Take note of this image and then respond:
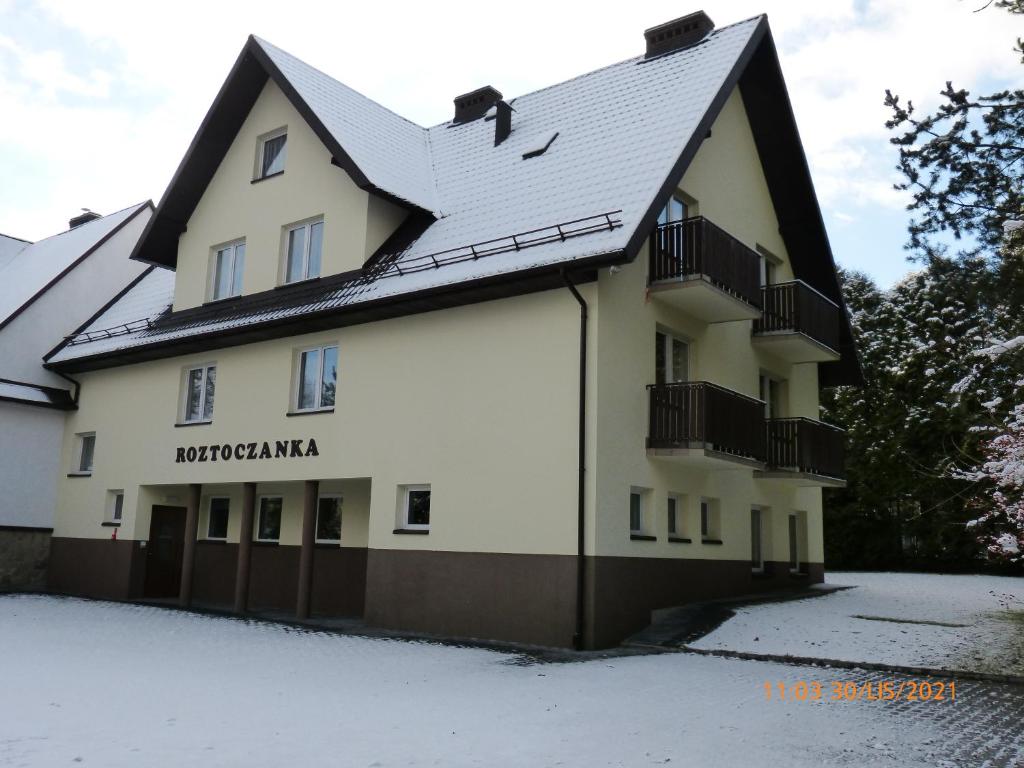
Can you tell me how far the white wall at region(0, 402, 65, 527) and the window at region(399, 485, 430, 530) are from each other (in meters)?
11.0

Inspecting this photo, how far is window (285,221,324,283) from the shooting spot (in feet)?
60.8

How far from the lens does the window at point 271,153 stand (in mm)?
19719

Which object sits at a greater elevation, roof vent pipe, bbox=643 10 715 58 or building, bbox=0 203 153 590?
roof vent pipe, bbox=643 10 715 58

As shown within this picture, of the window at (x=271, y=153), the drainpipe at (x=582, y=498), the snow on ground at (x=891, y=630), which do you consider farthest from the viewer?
the window at (x=271, y=153)

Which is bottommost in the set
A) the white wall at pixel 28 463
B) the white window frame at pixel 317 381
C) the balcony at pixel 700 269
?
the white wall at pixel 28 463

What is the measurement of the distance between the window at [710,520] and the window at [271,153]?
36.2 feet

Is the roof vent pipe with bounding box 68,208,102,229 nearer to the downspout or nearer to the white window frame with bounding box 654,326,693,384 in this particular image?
the downspout

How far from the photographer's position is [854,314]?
37781 millimetres

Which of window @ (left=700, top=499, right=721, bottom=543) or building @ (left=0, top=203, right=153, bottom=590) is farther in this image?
building @ (left=0, top=203, right=153, bottom=590)

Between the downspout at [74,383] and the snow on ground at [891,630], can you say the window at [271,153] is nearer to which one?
the downspout at [74,383]

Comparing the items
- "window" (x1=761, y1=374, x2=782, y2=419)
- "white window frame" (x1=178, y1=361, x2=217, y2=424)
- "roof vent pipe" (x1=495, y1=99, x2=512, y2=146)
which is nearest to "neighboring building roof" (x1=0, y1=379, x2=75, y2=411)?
"white window frame" (x1=178, y1=361, x2=217, y2=424)

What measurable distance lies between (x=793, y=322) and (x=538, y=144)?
602 cm
